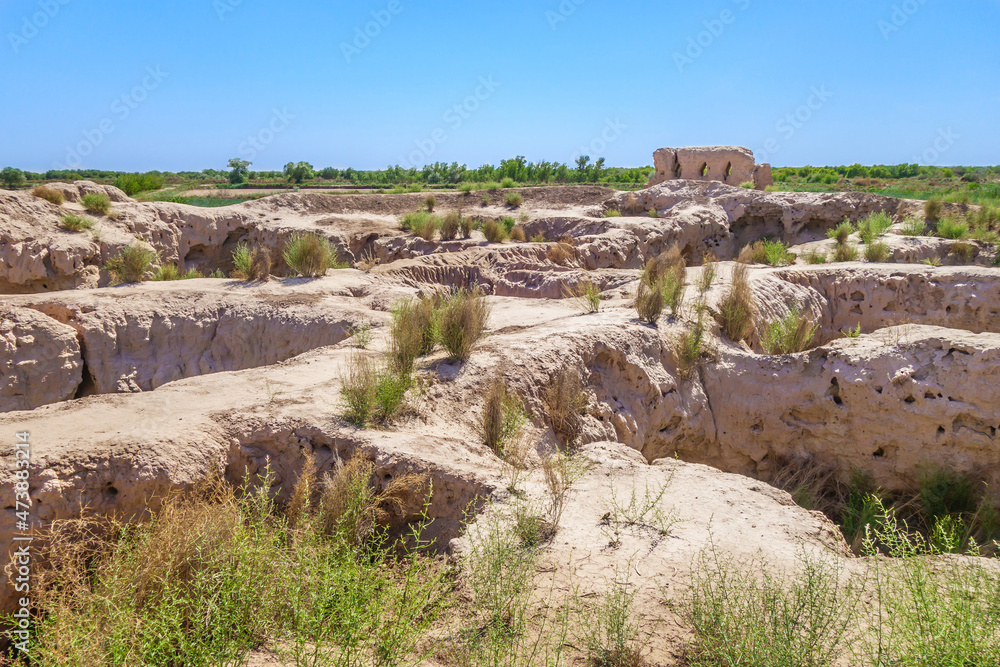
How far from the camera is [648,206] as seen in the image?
2283cm

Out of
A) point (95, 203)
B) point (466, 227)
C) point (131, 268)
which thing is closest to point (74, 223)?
point (95, 203)

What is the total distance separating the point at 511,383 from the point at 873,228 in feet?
47.7

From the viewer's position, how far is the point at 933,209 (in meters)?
18.9

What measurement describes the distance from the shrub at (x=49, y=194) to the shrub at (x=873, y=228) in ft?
62.5

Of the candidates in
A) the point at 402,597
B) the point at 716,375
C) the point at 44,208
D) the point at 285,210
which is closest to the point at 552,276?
the point at 716,375

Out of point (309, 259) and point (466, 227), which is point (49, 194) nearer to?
point (309, 259)

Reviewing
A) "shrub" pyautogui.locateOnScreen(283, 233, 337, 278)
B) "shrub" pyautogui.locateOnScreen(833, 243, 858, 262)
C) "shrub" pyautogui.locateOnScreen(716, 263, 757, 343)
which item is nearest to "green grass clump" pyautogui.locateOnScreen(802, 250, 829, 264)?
"shrub" pyautogui.locateOnScreen(833, 243, 858, 262)

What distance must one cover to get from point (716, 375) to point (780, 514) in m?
3.39

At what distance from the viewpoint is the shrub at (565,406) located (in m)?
6.22

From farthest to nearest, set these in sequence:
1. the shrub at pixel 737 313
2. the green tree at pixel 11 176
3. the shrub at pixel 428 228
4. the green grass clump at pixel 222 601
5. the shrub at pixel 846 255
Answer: the green tree at pixel 11 176, the shrub at pixel 428 228, the shrub at pixel 846 255, the shrub at pixel 737 313, the green grass clump at pixel 222 601

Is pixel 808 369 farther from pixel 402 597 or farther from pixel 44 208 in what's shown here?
pixel 44 208

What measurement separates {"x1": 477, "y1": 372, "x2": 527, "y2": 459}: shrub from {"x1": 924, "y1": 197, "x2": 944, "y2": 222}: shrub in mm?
19090

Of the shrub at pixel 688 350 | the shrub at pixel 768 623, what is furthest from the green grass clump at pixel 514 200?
the shrub at pixel 768 623

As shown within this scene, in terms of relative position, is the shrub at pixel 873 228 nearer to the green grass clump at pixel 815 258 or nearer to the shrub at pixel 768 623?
the green grass clump at pixel 815 258
